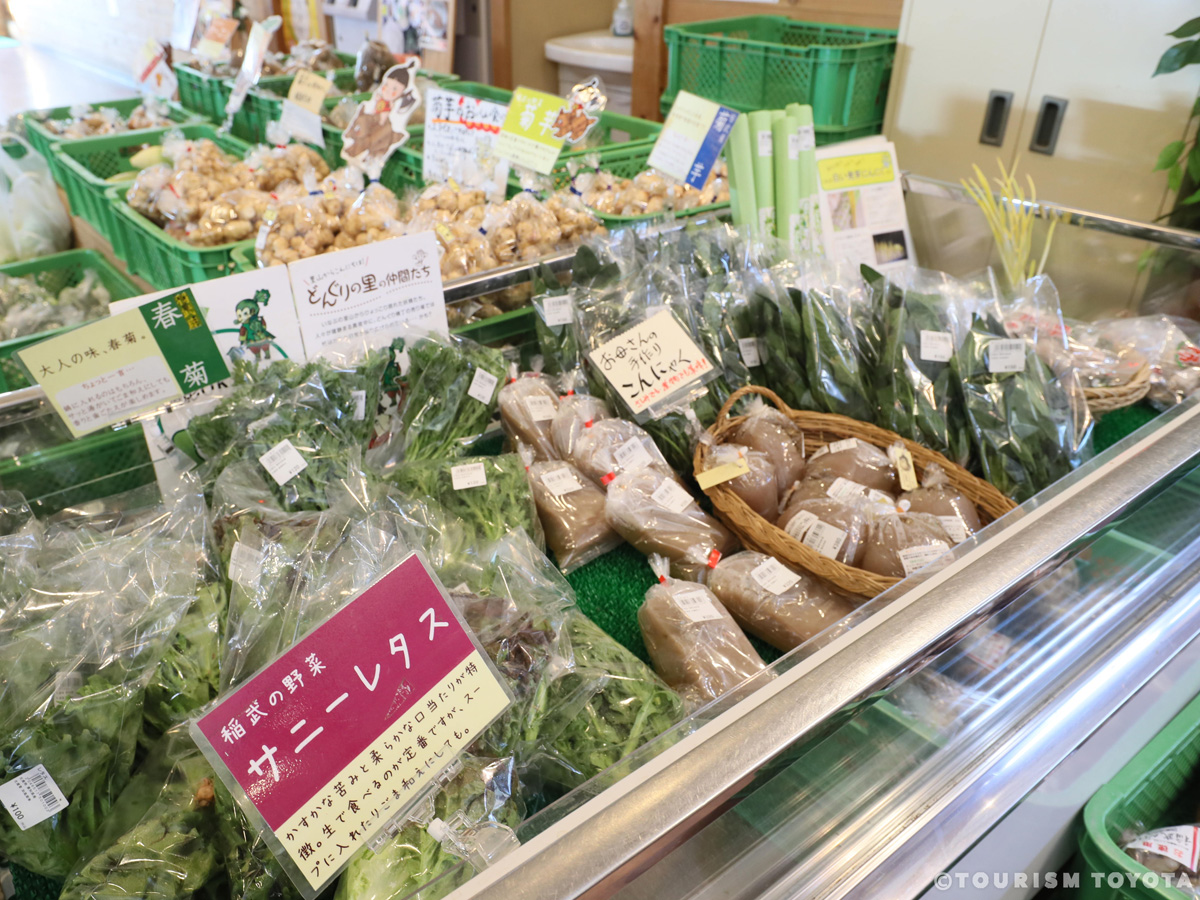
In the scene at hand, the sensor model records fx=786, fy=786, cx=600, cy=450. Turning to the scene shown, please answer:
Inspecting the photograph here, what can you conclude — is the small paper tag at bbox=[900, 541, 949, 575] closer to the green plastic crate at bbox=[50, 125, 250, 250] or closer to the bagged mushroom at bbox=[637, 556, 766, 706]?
the bagged mushroom at bbox=[637, 556, 766, 706]

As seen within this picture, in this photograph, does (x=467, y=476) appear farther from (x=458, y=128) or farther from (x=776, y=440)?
(x=458, y=128)

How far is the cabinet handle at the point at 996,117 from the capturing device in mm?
2742

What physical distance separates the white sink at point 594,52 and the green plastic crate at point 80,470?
387 centimetres

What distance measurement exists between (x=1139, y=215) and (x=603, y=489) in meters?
2.17

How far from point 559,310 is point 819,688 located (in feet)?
3.95

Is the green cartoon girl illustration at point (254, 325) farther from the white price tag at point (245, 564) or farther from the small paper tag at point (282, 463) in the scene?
the white price tag at point (245, 564)

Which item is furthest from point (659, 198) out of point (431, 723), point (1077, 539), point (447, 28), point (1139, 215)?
point (447, 28)

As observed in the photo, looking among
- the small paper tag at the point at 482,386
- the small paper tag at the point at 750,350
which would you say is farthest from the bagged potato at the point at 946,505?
the small paper tag at the point at 482,386

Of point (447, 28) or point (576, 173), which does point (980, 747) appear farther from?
point (447, 28)

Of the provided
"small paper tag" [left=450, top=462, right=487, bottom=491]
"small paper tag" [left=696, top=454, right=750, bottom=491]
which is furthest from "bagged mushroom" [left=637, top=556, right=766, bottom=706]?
"small paper tag" [left=450, top=462, right=487, bottom=491]

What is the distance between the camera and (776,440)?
62.4 inches

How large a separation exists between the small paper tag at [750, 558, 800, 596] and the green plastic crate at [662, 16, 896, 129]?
6.82 ft

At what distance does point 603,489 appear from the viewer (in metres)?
1.58

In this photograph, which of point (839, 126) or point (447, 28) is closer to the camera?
point (839, 126)
